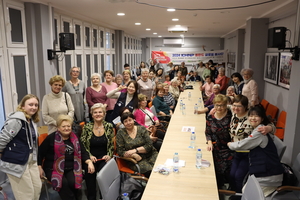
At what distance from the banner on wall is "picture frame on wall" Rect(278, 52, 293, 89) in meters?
9.31

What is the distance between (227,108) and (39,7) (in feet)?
13.0

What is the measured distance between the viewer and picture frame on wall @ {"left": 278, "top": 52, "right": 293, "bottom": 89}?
600 cm

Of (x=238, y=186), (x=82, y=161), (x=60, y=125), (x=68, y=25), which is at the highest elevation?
(x=68, y=25)

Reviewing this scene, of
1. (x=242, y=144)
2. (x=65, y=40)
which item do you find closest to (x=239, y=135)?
(x=242, y=144)

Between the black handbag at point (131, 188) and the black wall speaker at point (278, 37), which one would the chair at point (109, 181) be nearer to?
the black handbag at point (131, 188)

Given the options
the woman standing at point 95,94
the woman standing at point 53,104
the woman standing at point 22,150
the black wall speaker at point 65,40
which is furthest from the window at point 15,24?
the woman standing at point 22,150

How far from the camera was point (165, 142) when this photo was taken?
12.5 feet

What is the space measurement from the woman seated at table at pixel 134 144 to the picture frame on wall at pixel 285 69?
400 centimetres

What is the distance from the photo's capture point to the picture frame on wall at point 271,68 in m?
6.68

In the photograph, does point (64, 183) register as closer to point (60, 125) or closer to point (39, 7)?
point (60, 125)

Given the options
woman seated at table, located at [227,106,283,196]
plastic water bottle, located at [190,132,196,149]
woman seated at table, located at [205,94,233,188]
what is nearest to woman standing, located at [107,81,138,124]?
plastic water bottle, located at [190,132,196,149]

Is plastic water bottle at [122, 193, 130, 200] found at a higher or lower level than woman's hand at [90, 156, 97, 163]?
lower

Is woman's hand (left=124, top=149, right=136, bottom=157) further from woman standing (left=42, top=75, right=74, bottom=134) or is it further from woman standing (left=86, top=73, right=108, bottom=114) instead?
woman standing (left=86, top=73, right=108, bottom=114)

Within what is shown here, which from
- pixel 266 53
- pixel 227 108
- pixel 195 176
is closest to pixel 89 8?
pixel 227 108
